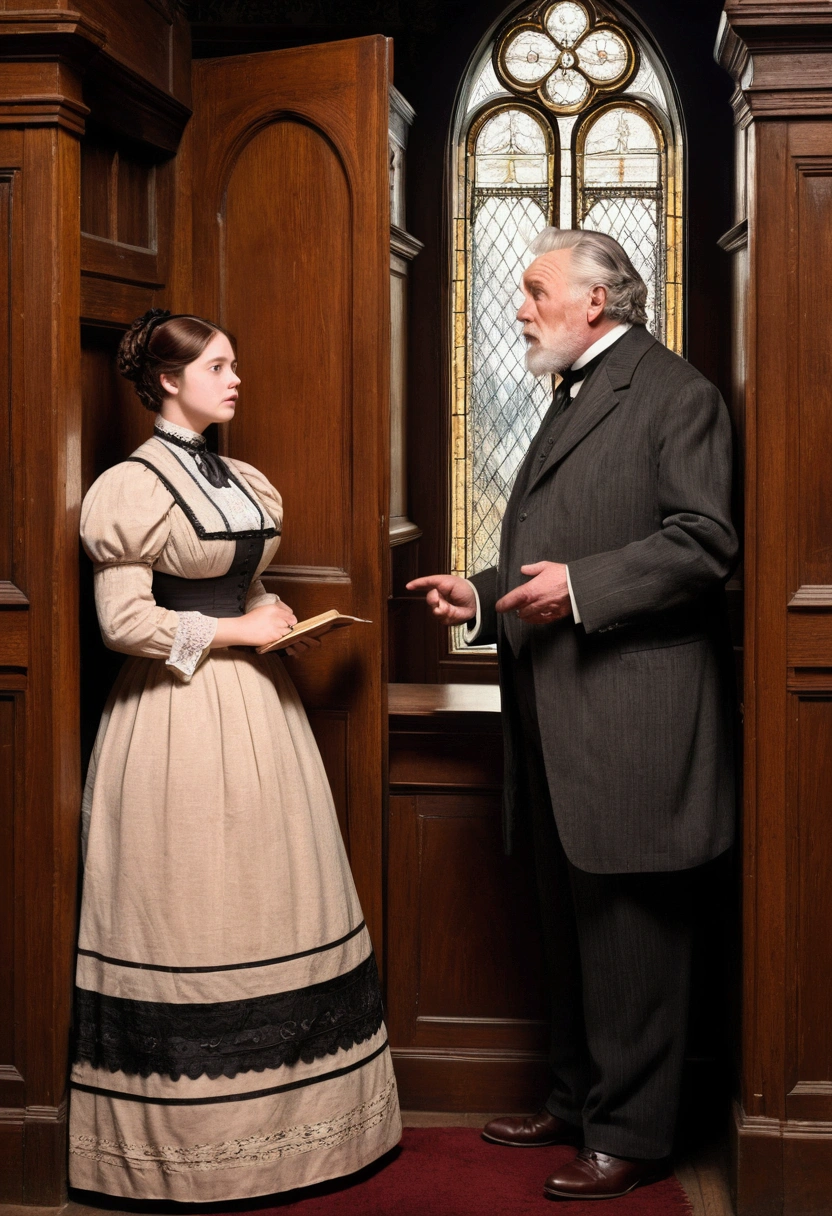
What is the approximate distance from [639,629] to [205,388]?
1.05m

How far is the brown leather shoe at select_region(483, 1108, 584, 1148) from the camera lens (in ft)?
10.5

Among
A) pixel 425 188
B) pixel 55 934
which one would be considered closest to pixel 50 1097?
pixel 55 934

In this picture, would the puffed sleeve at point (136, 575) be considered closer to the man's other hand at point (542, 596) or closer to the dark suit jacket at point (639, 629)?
the man's other hand at point (542, 596)

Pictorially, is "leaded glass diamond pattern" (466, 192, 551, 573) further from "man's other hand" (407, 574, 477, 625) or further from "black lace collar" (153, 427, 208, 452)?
"black lace collar" (153, 427, 208, 452)

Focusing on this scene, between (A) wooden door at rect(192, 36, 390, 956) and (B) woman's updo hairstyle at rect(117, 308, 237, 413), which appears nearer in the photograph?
(B) woman's updo hairstyle at rect(117, 308, 237, 413)

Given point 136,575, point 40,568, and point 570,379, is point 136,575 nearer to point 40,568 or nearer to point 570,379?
point 40,568

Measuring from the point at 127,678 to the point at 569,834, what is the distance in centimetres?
99

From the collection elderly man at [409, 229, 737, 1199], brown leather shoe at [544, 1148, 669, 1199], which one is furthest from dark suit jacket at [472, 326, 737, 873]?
brown leather shoe at [544, 1148, 669, 1199]

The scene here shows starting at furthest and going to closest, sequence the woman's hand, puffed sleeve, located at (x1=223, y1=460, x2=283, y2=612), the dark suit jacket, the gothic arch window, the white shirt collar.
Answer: the gothic arch window, puffed sleeve, located at (x1=223, y1=460, x2=283, y2=612), the white shirt collar, the woman's hand, the dark suit jacket

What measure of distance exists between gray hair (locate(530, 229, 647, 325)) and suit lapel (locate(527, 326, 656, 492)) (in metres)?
0.07

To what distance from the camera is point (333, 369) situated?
3264 millimetres

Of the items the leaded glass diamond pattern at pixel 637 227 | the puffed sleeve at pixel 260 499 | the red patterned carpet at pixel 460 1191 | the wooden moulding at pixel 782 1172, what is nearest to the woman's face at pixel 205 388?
the puffed sleeve at pixel 260 499

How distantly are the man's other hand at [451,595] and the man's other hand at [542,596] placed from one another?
0.33m

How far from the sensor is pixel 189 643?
9.28ft
